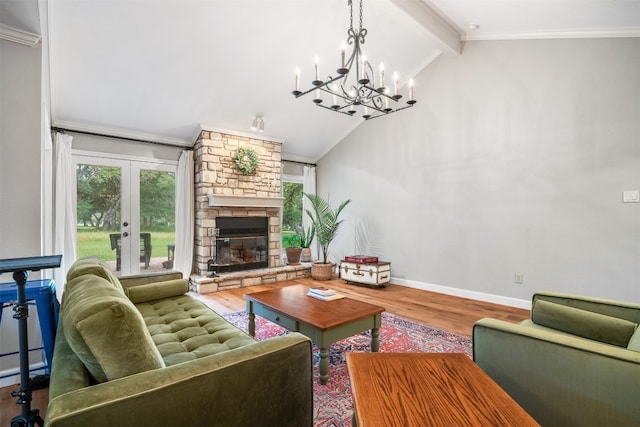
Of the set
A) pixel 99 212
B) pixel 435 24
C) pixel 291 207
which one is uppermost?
pixel 435 24

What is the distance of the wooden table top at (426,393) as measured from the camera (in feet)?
2.98

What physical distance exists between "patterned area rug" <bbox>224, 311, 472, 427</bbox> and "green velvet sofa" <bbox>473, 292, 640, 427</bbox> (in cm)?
86

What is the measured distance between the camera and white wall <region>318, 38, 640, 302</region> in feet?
10.5

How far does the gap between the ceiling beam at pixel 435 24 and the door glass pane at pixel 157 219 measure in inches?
157

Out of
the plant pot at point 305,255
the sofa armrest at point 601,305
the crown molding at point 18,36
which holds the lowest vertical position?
the plant pot at point 305,255

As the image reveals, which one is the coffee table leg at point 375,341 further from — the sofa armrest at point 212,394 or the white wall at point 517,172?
the white wall at point 517,172

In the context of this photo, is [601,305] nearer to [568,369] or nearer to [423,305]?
[568,369]

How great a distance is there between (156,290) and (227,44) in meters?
2.78

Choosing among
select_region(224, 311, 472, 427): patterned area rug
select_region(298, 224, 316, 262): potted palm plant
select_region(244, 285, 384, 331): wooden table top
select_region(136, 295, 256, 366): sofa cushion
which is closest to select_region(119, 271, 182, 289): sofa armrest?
select_region(136, 295, 256, 366): sofa cushion

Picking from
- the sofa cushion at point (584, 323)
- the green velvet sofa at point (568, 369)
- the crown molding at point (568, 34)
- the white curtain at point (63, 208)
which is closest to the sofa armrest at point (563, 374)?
the green velvet sofa at point (568, 369)

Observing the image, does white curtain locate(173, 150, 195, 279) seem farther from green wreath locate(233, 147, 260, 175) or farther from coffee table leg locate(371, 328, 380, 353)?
coffee table leg locate(371, 328, 380, 353)

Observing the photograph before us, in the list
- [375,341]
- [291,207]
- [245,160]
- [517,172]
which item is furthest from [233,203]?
[517,172]

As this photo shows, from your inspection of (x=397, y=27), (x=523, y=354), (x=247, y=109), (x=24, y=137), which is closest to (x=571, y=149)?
(x=397, y=27)

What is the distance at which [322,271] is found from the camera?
5367 millimetres
